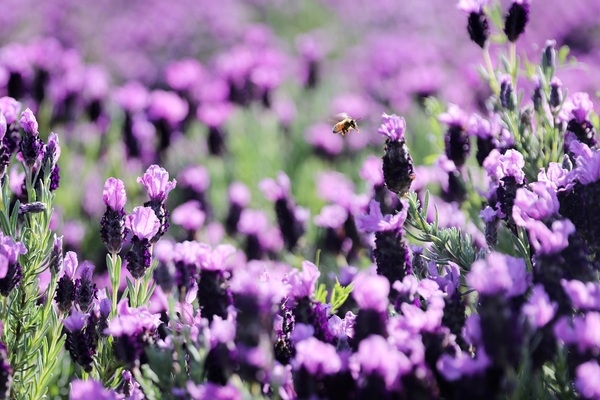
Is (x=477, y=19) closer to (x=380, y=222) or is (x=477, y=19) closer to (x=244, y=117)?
(x=380, y=222)

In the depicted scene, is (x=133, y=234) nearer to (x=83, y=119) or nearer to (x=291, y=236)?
(x=291, y=236)

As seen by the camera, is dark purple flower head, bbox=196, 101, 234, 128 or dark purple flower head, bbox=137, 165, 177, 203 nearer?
dark purple flower head, bbox=137, 165, 177, 203

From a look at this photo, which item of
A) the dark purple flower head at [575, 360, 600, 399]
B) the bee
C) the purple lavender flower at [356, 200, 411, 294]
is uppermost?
the dark purple flower head at [575, 360, 600, 399]

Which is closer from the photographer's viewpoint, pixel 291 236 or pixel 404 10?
pixel 291 236

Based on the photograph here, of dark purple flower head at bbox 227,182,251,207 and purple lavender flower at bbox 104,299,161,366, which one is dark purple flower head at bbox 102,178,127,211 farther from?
dark purple flower head at bbox 227,182,251,207

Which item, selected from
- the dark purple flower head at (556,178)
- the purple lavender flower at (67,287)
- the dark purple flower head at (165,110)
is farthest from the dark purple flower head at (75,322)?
the dark purple flower head at (165,110)

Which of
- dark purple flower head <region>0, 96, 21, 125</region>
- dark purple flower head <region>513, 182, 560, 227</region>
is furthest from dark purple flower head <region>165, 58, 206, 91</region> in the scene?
dark purple flower head <region>513, 182, 560, 227</region>

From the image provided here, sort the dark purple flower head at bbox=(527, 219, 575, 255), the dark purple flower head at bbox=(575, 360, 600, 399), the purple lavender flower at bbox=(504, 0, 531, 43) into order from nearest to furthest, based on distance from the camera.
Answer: the dark purple flower head at bbox=(575, 360, 600, 399) < the dark purple flower head at bbox=(527, 219, 575, 255) < the purple lavender flower at bbox=(504, 0, 531, 43)

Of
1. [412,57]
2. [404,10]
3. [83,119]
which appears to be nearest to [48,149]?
[83,119]
